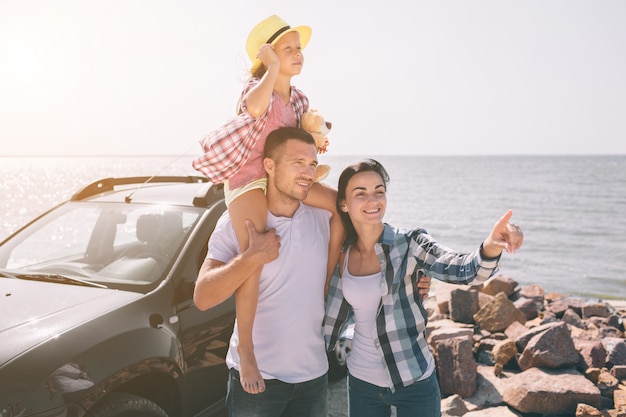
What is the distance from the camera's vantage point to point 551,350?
15.7ft

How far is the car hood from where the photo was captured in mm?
2516

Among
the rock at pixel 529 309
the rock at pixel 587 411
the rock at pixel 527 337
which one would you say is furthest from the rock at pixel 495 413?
the rock at pixel 529 309

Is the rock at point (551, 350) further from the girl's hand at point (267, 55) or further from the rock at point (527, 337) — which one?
the girl's hand at point (267, 55)

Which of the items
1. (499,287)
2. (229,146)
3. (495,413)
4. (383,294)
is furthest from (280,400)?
(499,287)

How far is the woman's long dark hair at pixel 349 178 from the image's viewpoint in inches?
104

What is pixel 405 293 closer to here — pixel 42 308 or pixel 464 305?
pixel 42 308

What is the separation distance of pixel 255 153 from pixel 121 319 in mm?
1121

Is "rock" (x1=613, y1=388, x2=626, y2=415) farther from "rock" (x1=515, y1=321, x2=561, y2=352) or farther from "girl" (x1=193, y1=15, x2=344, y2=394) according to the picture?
"girl" (x1=193, y1=15, x2=344, y2=394)

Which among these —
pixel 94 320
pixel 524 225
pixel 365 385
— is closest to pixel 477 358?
pixel 365 385

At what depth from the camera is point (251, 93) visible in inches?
102

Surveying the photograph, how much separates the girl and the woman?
139mm

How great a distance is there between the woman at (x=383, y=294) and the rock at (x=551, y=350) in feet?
8.80

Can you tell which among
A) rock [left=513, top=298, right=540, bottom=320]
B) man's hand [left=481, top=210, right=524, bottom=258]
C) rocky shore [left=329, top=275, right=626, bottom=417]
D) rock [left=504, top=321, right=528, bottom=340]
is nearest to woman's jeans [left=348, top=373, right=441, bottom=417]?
man's hand [left=481, top=210, right=524, bottom=258]

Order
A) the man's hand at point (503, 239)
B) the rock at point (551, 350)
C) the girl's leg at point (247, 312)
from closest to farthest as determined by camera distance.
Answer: the man's hand at point (503, 239)
the girl's leg at point (247, 312)
the rock at point (551, 350)
